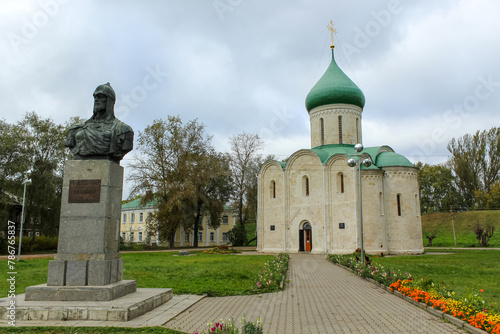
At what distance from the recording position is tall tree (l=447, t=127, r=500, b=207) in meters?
45.5

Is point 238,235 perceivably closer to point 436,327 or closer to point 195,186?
point 195,186

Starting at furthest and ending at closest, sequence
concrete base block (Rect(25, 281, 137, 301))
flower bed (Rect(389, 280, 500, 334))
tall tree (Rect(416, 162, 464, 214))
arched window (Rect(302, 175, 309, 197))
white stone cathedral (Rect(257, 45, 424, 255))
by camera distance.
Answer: tall tree (Rect(416, 162, 464, 214)), arched window (Rect(302, 175, 309, 197)), white stone cathedral (Rect(257, 45, 424, 255)), concrete base block (Rect(25, 281, 137, 301)), flower bed (Rect(389, 280, 500, 334))

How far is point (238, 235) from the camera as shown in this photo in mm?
41219

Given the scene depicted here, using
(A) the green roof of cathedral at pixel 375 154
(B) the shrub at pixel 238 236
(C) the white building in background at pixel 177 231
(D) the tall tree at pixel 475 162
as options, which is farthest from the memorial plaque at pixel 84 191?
(D) the tall tree at pixel 475 162

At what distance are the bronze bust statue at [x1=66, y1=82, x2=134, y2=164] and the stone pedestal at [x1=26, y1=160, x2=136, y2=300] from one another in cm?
28

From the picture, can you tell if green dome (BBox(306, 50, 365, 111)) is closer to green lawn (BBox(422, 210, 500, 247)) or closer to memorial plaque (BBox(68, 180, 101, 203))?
green lawn (BBox(422, 210, 500, 247))

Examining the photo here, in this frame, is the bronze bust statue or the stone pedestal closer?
the stone pedestal

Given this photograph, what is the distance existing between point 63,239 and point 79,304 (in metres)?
1.48

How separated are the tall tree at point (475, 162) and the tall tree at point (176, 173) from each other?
31.2 m

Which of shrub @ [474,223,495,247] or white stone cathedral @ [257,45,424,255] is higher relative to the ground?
white stone cathedral @ [257,45,424,255]

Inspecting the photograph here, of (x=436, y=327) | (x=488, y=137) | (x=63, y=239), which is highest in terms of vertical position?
(x=488, y=137)

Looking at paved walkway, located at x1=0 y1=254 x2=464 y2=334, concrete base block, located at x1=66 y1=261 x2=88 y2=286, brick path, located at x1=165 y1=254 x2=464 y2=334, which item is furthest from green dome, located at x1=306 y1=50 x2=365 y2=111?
concrete base block, located at x1=66 y1=261 x2=88 y2=286

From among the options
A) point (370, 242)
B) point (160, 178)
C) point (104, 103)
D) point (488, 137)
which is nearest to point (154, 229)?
point (160, 178)

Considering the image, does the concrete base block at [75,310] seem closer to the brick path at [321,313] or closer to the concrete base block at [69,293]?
the concrete base block at [69,293]
